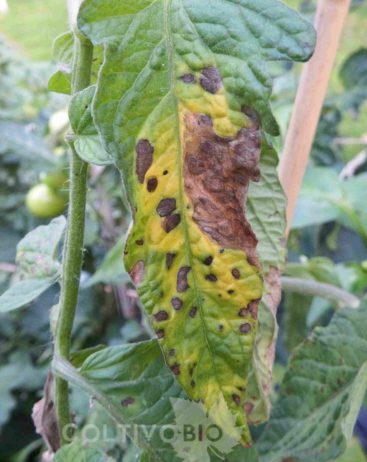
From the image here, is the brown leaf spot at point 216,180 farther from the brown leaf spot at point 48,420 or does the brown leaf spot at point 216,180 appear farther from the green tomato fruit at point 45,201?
the green tomato fruit at point 45,201

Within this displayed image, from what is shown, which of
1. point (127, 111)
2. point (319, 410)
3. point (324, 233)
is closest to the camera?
point (127, 111)

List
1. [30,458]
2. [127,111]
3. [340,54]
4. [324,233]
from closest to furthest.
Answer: [127,111] < [30,458] < [324,233] < [340,54]

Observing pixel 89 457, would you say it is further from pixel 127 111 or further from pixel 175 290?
pixel 127 111

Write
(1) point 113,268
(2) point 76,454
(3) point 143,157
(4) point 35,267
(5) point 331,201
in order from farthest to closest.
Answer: (5) point 331,201 → (1) point 113,268 → (4) point 35,267 → (2) point 76,454 → (3) point 143,157

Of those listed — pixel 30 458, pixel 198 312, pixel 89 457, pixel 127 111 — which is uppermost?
pixel 127 111

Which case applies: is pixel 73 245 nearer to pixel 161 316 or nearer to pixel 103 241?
pixel 161 316

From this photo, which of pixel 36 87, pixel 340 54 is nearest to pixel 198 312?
pixel 36 87

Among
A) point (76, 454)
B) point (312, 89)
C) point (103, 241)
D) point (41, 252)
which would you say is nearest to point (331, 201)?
point (103, 241)
